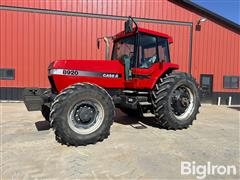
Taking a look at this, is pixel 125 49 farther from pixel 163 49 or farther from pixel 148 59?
pixel 163 49

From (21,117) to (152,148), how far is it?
15.8 feet

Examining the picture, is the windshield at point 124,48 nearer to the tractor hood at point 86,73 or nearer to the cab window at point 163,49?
the tractor hood at point 86,73

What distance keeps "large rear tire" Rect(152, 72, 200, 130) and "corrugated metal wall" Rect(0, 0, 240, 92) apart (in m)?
6.71

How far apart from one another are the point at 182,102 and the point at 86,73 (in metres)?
2.63

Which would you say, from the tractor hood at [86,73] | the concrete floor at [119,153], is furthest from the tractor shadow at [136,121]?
the tractor hood at [86,73]

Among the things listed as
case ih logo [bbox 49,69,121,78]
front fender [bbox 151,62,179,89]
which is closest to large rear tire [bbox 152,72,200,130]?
front fender [bbox 151,62,179,89]

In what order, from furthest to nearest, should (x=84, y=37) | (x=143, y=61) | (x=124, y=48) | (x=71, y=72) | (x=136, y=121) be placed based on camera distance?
(x=84, y=37)
(x=136, y=121)
(x=124, y=48)
(x=143, y=61)
(x=71, y=72)

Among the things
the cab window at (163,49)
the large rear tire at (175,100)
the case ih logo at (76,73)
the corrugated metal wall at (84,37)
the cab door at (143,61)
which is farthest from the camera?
the corrugated metal wall at (84,37)

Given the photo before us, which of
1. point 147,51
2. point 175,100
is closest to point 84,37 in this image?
point 147,51

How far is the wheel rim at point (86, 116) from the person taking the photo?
16.3ft

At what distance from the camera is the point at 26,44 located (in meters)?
11.9

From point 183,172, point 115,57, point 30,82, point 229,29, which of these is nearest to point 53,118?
point 183,172

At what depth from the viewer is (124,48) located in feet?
21.7

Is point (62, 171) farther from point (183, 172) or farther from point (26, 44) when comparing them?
point (26, 44)
